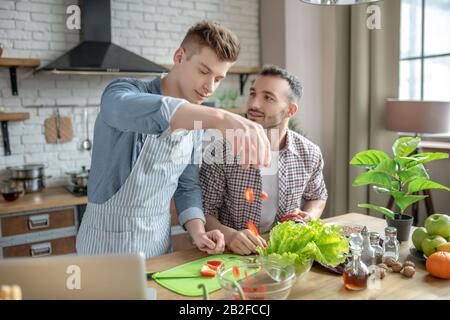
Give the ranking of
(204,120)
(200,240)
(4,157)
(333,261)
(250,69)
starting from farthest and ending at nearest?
(250,69) → (4,157) → (200,240) → (333,261) → (204,120)

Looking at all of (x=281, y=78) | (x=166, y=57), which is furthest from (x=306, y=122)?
(x=281, y=78)

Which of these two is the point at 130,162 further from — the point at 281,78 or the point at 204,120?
the point at 281,78

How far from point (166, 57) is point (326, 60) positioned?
1.60 metres

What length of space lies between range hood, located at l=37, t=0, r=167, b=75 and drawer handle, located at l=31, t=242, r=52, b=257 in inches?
49.8

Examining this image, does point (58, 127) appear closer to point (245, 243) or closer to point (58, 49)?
point (58, 49)

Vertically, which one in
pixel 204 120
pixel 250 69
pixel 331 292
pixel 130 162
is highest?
pixel 250 69

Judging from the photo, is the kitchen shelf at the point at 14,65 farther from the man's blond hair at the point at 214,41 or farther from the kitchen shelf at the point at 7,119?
the man's blond hair at the point at 214,41

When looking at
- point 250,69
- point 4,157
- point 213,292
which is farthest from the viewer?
point 250,69

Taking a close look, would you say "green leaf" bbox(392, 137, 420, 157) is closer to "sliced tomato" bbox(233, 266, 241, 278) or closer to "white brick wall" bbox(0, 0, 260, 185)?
"sliced tomato" bbox(233, 266, 241, 278)

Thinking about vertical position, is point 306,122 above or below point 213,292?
above

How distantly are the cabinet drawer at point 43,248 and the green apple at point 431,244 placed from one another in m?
2.52

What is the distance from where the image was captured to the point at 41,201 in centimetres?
314

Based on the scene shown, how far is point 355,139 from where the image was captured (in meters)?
4.09

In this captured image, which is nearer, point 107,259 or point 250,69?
point 107,259
